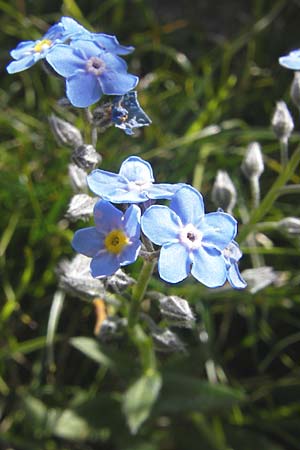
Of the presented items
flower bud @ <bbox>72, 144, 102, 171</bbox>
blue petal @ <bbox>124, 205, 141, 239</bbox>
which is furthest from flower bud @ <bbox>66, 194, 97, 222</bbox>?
blue petal @ <bbox>124, 205, 141, 239</bbox>

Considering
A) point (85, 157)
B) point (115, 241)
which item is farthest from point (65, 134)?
point (115, 241)

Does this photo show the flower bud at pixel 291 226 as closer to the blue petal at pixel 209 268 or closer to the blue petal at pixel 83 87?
the blue petal at pixel 209 268

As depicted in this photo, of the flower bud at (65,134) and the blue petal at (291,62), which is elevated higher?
the blue petal at (291,62)

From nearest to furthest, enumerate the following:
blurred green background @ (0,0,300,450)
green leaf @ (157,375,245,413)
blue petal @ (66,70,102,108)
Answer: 1. blue petal @ (66,70,102,108)
2. green leaf @ (157,375,245,413)
3. blurred green background @ (0,0,300,450)

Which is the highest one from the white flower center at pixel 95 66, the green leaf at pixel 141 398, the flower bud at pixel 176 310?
the white flower center at pixel 95 66

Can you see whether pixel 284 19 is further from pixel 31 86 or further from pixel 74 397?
pixel 74 397

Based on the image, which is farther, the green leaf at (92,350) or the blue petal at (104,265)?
the green leaf at (92,350)

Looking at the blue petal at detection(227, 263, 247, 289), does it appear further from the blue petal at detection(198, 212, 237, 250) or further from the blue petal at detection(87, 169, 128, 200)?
the blue petal at detection(87, 169, 128, 200)

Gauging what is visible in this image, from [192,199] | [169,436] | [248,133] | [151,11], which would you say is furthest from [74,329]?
[151,11]

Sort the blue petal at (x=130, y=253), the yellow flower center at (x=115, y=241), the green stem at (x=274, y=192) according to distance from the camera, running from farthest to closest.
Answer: the green stem at (x=274, y=192)
the yellow flower center at (x=115, y=241)
the blue petal at (x=130, y=253)

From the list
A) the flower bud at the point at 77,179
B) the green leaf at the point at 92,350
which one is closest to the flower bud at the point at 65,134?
the flower bud at the point at 77,179
